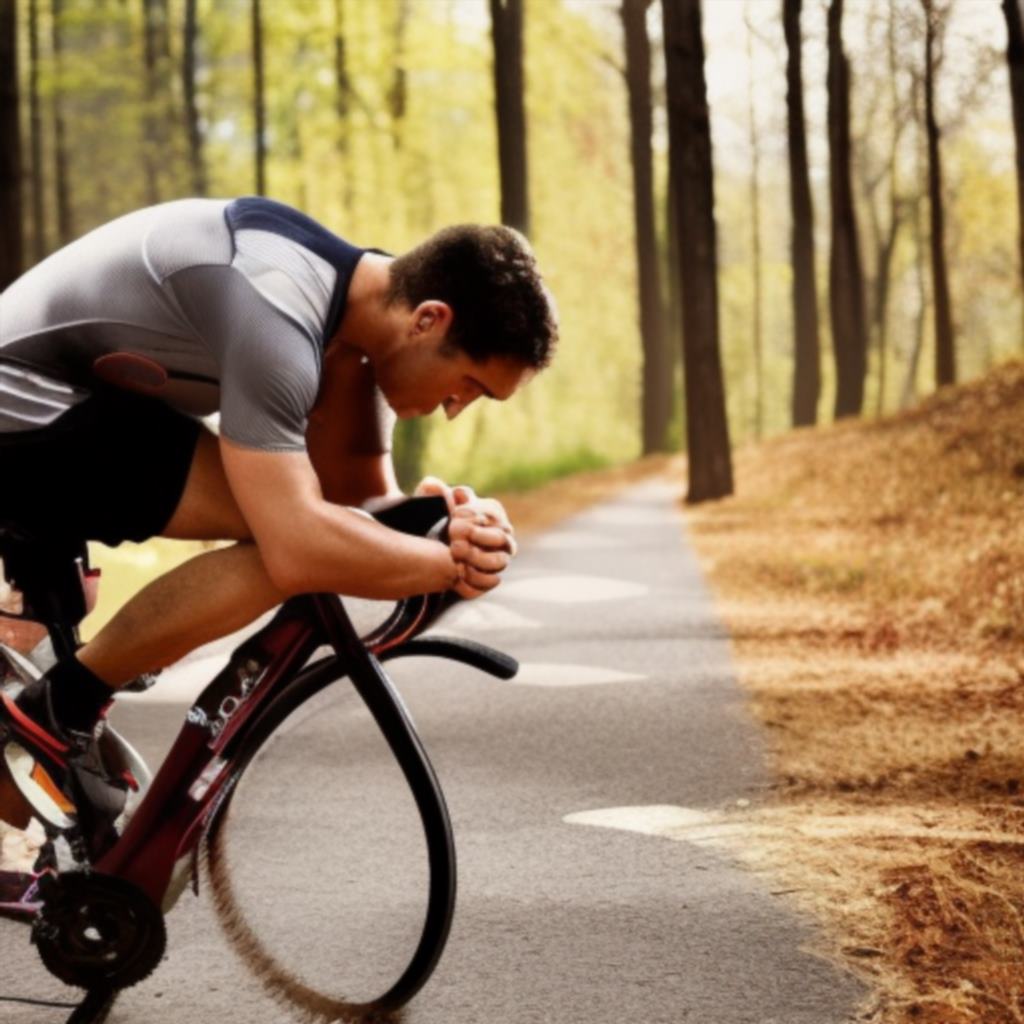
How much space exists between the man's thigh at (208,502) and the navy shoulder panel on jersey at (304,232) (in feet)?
1.07

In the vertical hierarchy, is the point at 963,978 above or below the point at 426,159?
below

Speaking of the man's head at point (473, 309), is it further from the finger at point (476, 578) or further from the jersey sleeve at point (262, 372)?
the finger at point (476, 578)

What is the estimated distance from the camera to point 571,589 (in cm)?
1147

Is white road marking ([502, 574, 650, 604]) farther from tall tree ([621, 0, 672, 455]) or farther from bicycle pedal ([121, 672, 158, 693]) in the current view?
tall tree ([621, 0, 672, 455])

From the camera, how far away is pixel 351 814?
16.6 feet

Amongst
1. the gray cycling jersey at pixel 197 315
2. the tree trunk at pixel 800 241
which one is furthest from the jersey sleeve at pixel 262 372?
the tree trunk at pixel 800 241

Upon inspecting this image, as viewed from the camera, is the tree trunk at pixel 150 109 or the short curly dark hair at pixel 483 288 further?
the tree trunk at pixel 150 109

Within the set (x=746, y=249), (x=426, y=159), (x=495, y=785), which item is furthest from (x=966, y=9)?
(x=746, y=249)

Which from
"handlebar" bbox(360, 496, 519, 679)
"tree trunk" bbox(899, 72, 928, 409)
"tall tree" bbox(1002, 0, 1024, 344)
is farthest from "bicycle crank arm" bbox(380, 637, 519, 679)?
"tree trunk" bbox(899, 72, 928, 409)

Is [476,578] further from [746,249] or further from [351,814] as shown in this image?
[746,249]

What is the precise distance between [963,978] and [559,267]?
35914 mm

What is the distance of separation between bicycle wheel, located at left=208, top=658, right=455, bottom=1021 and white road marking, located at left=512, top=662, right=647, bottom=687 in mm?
2630

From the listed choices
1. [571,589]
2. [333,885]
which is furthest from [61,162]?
[333,885]

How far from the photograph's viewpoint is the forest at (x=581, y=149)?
1942 centimetres
